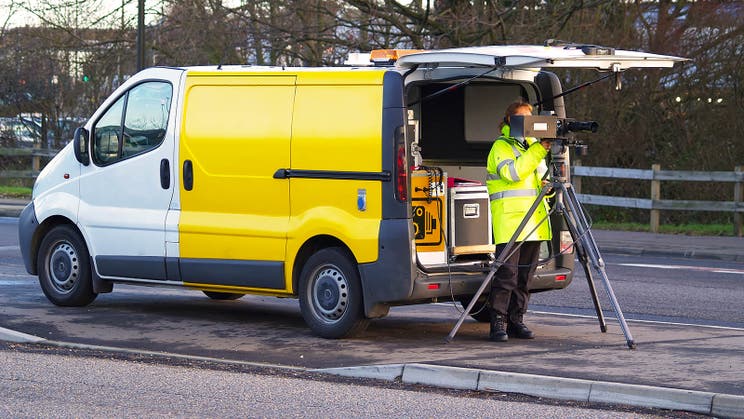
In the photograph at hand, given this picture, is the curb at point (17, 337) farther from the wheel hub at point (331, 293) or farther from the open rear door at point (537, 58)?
the open rear door at point (537, 58)

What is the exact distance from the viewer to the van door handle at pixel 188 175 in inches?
406

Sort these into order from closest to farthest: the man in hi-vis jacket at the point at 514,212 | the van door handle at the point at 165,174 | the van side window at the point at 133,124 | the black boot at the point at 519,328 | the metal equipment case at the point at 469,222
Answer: the man in hi-vis jacket at the point at 514,212, the black boot at the point at 519,328, the metal equipment case at the point at 469,222, the van door handle at the point at 165,174, the van side window at the point at 133,124

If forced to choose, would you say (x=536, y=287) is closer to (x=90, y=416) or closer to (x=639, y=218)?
(x=90, y=416)

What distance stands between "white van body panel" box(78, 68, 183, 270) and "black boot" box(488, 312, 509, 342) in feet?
9.31

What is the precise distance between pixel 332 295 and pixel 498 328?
4.13 feet

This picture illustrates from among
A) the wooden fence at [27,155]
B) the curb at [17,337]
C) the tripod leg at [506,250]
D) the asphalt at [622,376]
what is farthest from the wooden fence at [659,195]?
the curb at [17,337]

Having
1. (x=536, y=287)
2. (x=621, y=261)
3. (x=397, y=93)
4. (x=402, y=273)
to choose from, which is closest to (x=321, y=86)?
(x=397, y=93)

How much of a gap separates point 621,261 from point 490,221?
25.4 ft

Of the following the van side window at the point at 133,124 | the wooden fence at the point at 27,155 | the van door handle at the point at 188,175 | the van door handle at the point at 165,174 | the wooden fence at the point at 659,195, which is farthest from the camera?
the wooden fence at the point at 27,155

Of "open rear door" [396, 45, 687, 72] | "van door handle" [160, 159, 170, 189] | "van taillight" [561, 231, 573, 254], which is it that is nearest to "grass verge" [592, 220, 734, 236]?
"van taillight" [561, 231, 573, 254]

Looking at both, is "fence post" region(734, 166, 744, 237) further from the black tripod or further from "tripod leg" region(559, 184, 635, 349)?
"tripod leg" region(559, 184, 635, 349)

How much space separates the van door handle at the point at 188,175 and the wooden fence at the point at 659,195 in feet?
42.4

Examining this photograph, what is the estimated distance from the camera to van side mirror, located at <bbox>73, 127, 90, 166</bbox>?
440 inches

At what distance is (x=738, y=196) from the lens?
2116 centimetres
